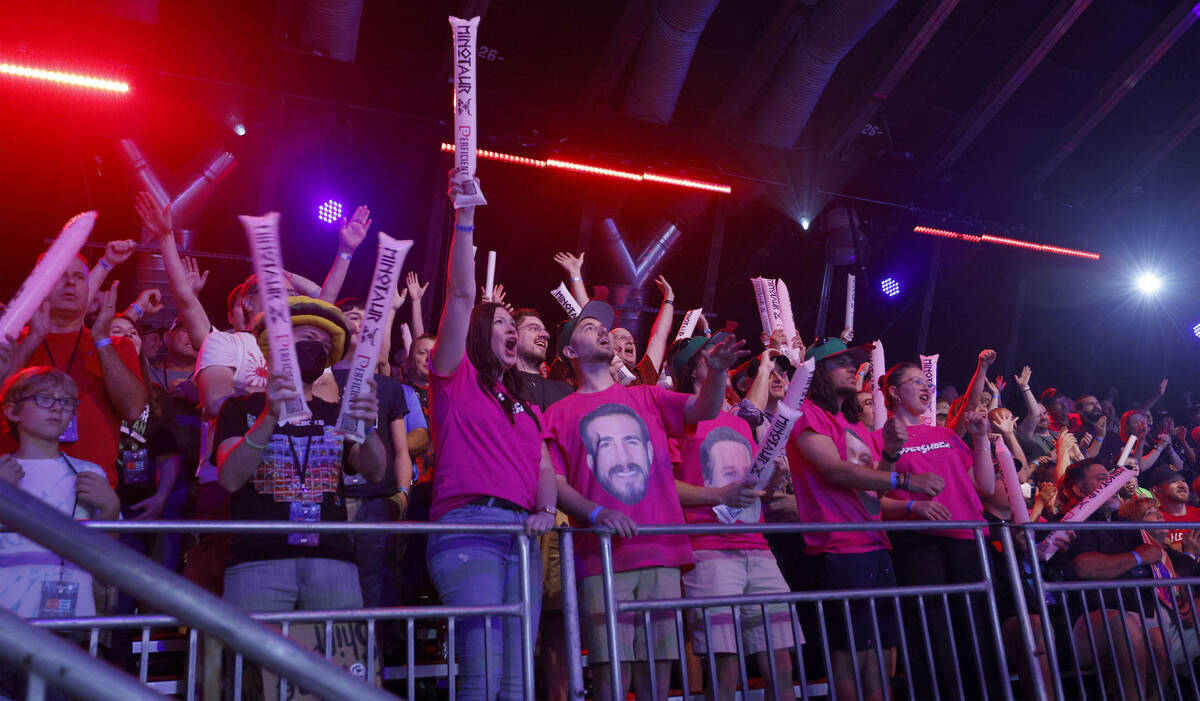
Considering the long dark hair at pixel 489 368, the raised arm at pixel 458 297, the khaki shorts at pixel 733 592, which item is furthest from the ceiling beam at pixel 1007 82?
the raised arm at pixel 458 297

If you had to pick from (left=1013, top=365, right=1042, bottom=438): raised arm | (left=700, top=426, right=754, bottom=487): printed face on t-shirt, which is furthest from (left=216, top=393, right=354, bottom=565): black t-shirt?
(left=1013, top=365, right=1042, bottom=438): raised arm

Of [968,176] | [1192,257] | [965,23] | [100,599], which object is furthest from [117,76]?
[1192,257]

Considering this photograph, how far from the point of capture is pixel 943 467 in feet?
14.3

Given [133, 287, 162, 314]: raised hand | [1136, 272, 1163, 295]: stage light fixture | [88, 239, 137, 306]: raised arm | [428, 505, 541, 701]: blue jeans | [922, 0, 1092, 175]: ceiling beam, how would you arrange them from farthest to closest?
[1136, 272, 1163, 295]: stage light fixture
[922, 0, 1092, 175]: ceiling beam
[133, 287, 162, 314]: raised hand
[88, 239, 137, 306]: raised arm
[428, 505, 541, 701]: blue jeans

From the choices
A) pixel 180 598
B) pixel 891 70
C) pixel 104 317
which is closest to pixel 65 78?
pixel 104 317

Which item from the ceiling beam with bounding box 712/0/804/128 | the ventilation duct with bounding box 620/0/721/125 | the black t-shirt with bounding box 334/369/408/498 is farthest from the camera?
the ceiling beam with bounding box 712/0/804/128

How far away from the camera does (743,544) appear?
3.61 meters

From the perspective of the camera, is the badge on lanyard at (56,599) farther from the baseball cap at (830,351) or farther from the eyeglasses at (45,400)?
the baseball cap at (830,351)

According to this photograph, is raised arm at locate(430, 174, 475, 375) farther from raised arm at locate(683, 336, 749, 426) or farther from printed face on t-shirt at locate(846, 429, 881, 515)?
printed face on t-shirt at locate(846, 429, 881, 515)

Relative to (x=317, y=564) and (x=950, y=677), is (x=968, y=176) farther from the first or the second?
(x=317, y=564)

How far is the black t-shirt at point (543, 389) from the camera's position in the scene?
424 centimetres

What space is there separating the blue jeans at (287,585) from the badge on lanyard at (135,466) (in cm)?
151

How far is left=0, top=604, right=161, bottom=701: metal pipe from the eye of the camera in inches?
42.6

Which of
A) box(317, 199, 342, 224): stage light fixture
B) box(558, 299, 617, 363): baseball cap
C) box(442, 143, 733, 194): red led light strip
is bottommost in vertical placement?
box(558, 299, 617, 363): baseball cap
